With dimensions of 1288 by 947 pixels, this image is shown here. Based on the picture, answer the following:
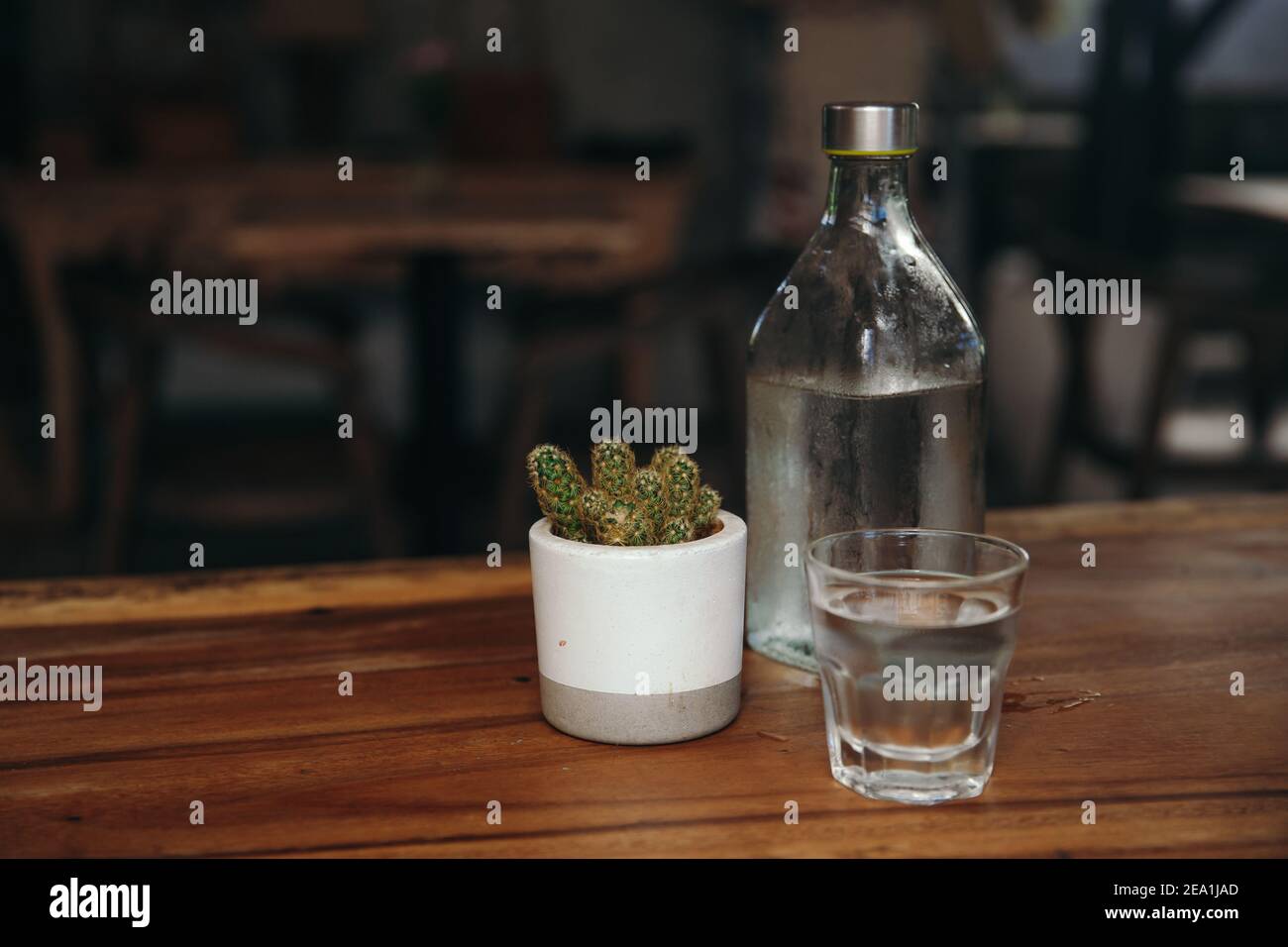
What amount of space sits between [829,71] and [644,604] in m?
3.85

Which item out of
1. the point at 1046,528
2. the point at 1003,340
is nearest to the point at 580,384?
the point at 1003,340

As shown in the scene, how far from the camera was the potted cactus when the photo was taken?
72 centimetres

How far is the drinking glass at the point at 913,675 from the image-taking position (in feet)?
2.13

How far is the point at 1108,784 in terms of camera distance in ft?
2.25

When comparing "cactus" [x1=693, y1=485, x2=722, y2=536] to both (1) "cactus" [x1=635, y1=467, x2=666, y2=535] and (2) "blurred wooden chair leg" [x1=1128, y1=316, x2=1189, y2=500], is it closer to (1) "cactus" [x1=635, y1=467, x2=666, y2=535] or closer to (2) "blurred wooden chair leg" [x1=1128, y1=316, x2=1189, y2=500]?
(1) "cactus" [x1=635, y1=467, x2=666, y2=535]

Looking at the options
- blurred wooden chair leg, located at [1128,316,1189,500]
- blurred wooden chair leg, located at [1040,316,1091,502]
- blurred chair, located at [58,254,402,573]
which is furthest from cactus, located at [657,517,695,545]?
blurred wooden chair leg, located at [1040,316,1091,502]

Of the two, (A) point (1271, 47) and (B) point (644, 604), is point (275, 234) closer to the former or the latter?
(B) point (644, 604)

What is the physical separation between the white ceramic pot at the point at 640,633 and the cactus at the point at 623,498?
0.5 inches

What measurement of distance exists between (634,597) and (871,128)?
282 millimetres

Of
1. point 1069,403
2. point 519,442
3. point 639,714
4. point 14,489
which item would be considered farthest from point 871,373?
point 1069,403

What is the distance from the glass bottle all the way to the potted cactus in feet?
0.30

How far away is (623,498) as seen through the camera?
74 cm

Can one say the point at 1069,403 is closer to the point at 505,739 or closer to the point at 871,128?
the point at 871,128

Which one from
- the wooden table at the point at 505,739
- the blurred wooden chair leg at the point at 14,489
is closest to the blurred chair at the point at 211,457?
the blurred wooden chair leg at the point at 14,489
